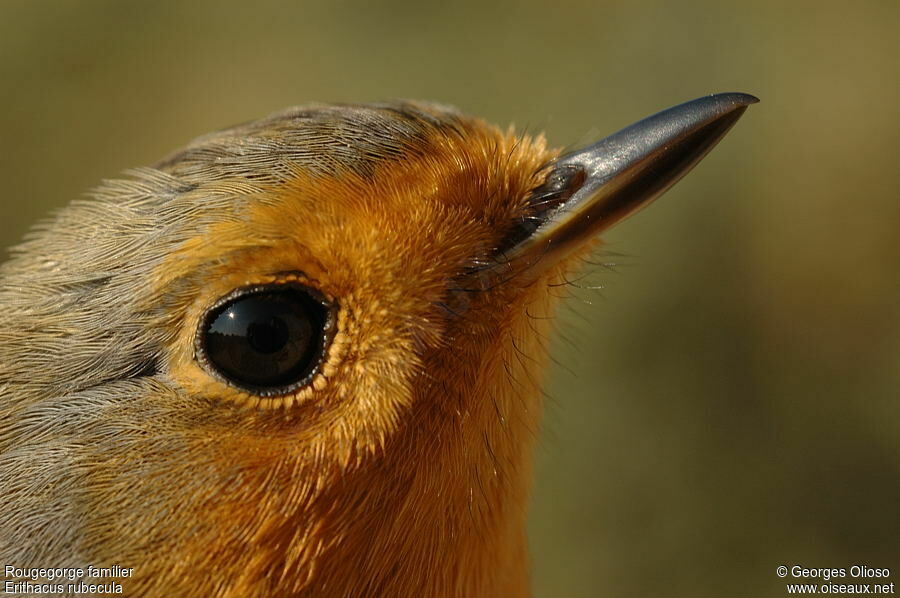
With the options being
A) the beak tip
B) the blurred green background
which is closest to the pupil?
the beak tip

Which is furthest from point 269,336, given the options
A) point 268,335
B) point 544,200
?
point 544,200

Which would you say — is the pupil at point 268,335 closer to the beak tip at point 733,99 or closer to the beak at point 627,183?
the beak at point 627,183

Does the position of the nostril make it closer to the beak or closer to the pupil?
the beak

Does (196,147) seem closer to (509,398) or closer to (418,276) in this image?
(418,276)

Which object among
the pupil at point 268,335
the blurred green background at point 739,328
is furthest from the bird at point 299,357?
the blurred green background at point 739,328

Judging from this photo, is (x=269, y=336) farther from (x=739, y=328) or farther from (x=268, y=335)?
(x=739, y=328)

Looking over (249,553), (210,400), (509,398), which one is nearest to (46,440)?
(210,400)

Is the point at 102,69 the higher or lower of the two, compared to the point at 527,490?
higher

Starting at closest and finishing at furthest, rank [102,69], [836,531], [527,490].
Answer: [527,490] < [836,531] < [102,69]
